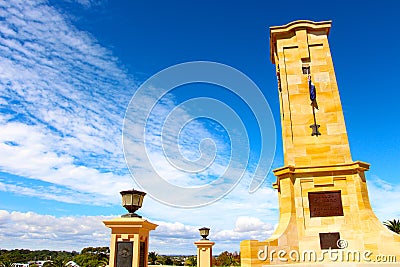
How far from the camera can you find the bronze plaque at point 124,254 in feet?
18.2

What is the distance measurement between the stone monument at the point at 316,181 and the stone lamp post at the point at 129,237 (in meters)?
5.20

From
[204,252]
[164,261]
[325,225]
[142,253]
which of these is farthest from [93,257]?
[142,253]

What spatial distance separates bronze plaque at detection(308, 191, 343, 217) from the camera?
11.0 m

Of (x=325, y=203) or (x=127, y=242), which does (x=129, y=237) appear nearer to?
(x=127, y=242)

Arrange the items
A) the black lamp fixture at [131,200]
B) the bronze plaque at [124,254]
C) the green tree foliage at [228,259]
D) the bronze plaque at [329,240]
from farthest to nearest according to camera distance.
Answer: the green tree foliage at [228,259], the bronze plaque at [329,240], the black lamp fixture at [131,200], the bronze plaque at [124,254]

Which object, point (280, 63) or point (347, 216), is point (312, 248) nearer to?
point (347, 216)

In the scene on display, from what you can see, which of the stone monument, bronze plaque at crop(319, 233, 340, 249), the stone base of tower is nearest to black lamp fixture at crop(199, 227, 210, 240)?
the stone monument

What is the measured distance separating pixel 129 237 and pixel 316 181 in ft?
27.5

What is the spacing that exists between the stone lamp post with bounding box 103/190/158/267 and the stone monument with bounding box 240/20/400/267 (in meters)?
5.20

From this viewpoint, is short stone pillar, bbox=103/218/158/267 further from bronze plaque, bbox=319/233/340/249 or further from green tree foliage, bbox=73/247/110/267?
green tree foliage, bbox=73/247/110/267

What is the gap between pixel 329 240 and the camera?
34.6 ft

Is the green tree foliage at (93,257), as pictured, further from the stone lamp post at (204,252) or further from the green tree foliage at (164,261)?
the stone lamp post at (204,252)

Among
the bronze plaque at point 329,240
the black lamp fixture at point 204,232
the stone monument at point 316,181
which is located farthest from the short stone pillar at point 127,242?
the black lamp fixture at point 204,232

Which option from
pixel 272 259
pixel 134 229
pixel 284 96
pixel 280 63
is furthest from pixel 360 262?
pixel 280 63
